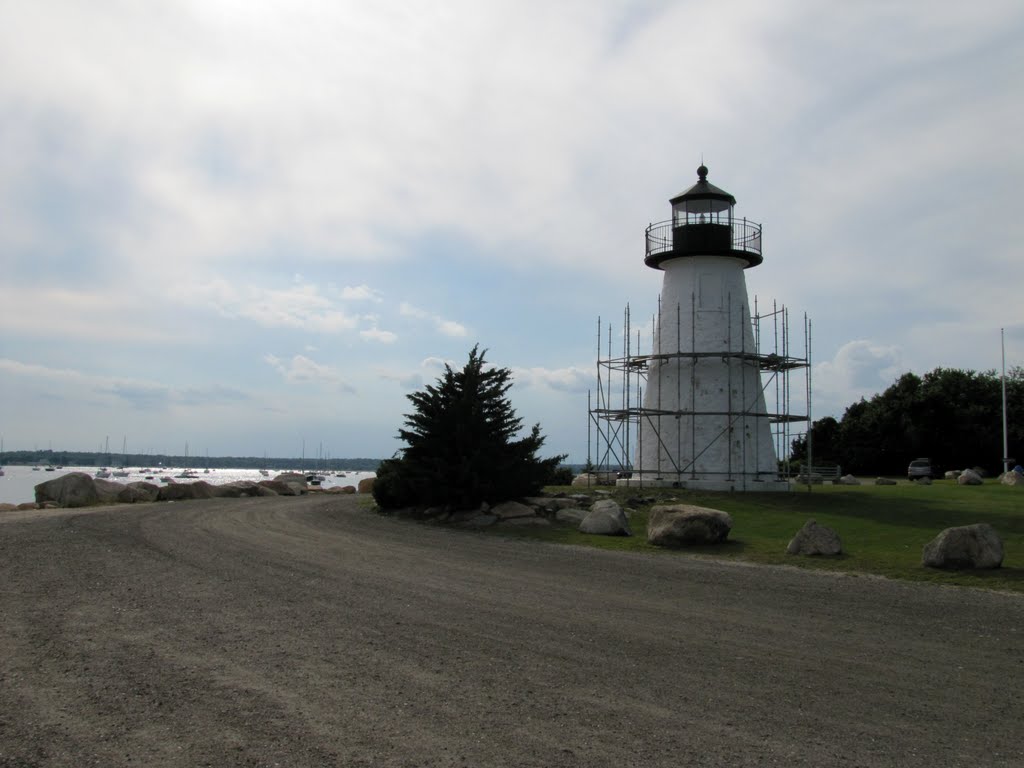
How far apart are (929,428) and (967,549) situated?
47972mm

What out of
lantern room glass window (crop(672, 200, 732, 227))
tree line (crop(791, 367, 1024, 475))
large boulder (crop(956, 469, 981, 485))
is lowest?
large boulder (crop(956, 469, 981, 485))

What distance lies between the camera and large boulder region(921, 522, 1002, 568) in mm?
13875

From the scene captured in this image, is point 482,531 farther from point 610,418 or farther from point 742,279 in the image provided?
point 742,279

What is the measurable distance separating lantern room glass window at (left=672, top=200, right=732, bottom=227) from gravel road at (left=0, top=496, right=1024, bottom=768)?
20.8 m

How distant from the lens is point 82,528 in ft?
62.5

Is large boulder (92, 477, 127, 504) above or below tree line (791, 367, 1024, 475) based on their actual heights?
below

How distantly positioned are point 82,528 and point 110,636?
11692 millimetres

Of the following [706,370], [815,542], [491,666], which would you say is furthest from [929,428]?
[491,666]

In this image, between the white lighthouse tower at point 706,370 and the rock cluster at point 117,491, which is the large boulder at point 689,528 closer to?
the white lighthouse tower at point 706,370

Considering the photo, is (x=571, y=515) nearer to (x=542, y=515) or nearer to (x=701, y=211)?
(x=542, y=515)

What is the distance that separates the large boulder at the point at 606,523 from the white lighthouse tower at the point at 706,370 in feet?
35.1

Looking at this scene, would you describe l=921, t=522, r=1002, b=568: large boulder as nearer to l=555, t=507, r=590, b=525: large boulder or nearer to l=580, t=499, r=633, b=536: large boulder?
l=580, t=499, r=633, b=536: large boulder

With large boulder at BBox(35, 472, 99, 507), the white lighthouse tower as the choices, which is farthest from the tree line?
large boulder at BBox(35, 472, 99, 507)

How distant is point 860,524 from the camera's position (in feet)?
69.6
